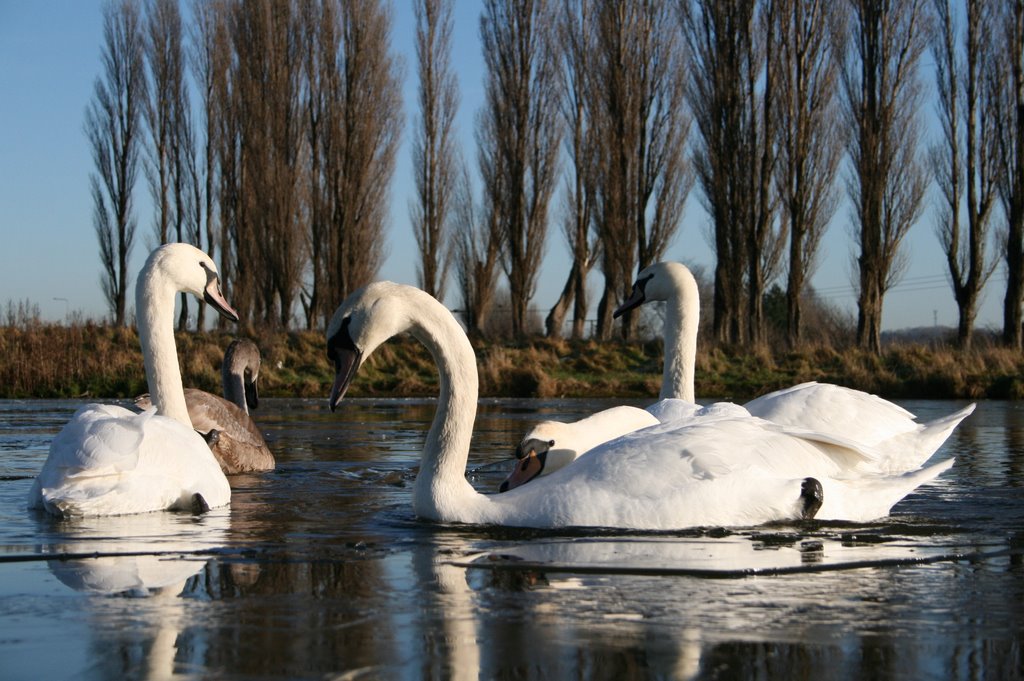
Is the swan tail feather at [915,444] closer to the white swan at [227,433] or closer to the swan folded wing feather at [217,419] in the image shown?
the white swan at [227,433]

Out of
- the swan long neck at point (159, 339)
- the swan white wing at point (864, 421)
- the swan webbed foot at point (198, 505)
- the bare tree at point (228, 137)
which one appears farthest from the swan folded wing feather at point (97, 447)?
the bare tree at point (228, 137)

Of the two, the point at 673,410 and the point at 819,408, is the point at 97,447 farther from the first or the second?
the point at 819,408

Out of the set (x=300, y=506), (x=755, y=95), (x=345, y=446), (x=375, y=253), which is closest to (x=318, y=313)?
(x=375, y=253)

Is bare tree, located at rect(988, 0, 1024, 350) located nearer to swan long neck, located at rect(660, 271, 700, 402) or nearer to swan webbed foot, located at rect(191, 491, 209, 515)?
swan long neck, located at rect(660, 271, 700, 402)

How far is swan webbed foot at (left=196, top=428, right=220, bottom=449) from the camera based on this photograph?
8.77 meters

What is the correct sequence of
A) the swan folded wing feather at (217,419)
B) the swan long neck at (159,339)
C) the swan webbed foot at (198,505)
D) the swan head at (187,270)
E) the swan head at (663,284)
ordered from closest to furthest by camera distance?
1. the swan webbed foot at (198,505)
2. the swan long neck at (159,339)
3. the swan head at (187,270)
4. the swan folded wing feather at (217,419)
5. the swan head at (663,284)

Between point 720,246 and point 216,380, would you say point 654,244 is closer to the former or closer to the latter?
point 720,246

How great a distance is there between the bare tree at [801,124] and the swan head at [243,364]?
739 inches

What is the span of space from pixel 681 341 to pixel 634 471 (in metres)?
3.80

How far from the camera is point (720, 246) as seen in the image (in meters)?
31.8

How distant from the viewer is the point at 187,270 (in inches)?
321

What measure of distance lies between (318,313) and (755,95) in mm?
14517

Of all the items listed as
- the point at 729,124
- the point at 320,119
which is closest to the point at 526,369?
the point at 729,124

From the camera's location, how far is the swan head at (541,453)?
6.36m
